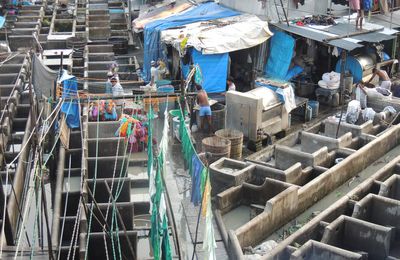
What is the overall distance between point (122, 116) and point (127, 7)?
57.7ft

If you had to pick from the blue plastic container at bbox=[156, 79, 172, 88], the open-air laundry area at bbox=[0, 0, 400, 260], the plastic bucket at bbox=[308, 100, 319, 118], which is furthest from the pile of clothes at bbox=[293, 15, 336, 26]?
the blue plastic container at bbox=[156, 79, 172, 88]

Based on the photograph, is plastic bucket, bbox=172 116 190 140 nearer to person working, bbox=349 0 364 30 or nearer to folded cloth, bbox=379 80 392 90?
folded cloth, bbox=379 80 392 90

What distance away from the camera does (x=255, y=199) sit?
58.1ft

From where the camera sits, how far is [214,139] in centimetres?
1970

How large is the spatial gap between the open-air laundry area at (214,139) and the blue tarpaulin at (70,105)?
2.6 inches

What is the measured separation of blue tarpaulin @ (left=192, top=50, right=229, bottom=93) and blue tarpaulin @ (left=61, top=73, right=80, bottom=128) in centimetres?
477

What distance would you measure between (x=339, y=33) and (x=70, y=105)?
35.6 ft

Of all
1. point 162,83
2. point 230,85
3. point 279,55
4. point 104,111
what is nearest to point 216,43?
point 230,85

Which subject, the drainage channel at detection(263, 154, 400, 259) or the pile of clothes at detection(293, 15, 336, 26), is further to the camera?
the pile of clothes at detection(293, 15, 336, 26)

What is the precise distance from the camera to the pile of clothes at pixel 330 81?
23.8m

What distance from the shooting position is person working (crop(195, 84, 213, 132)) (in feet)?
66.7

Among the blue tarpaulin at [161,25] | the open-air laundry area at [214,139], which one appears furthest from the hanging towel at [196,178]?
the blue tarpaulin at [161,25]

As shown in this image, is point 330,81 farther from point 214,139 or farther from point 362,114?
point 214,139

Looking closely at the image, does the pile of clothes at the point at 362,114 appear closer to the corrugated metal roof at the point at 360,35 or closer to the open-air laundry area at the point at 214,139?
the open-air laundry area at the point at 214,139
